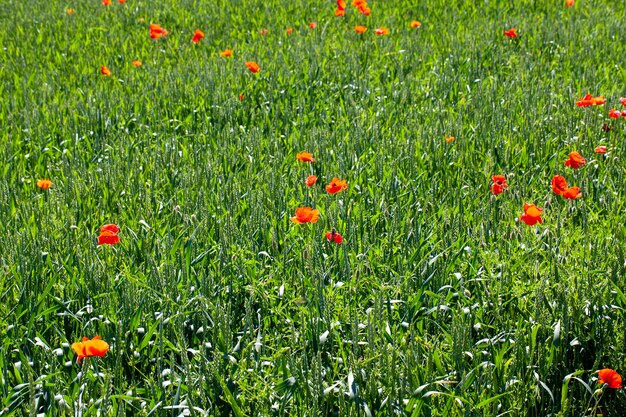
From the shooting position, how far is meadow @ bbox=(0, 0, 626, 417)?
6.81ft

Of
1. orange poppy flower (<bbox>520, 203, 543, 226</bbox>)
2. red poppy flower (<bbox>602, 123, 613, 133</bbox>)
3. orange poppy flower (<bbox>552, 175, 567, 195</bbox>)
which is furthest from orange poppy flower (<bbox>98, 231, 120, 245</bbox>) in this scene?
red poppy flower (<bbox>602, 123, 613, 133</bbox>)

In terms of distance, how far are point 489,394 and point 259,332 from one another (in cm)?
64

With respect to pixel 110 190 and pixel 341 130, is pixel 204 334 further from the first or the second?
pixel 341 130

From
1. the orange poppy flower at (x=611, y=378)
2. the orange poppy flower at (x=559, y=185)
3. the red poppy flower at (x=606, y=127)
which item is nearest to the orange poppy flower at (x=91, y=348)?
the orange poppy flower at (x=611, y=378)

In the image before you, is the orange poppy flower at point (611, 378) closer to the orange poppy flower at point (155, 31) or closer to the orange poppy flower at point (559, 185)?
the orange poppy flower at point (559, 185)

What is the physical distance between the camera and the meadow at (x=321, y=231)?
207 cm

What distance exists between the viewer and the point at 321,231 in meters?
2.75

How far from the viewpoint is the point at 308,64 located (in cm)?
510

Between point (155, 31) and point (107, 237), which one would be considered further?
point (155, 31)

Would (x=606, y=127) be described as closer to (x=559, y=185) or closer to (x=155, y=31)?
(x=559, y=185)

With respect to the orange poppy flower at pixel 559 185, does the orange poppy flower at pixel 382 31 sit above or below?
below

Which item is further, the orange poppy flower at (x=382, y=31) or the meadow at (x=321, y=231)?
the orange poppy flower at (x=382, y=31)

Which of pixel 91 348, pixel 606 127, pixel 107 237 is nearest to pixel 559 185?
pixel 606 127

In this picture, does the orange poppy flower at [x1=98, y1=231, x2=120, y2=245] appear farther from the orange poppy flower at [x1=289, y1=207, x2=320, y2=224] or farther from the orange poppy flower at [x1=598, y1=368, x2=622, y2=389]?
the orange poppy flower at [x1=598, y1=368, x2=622, y2=389]
